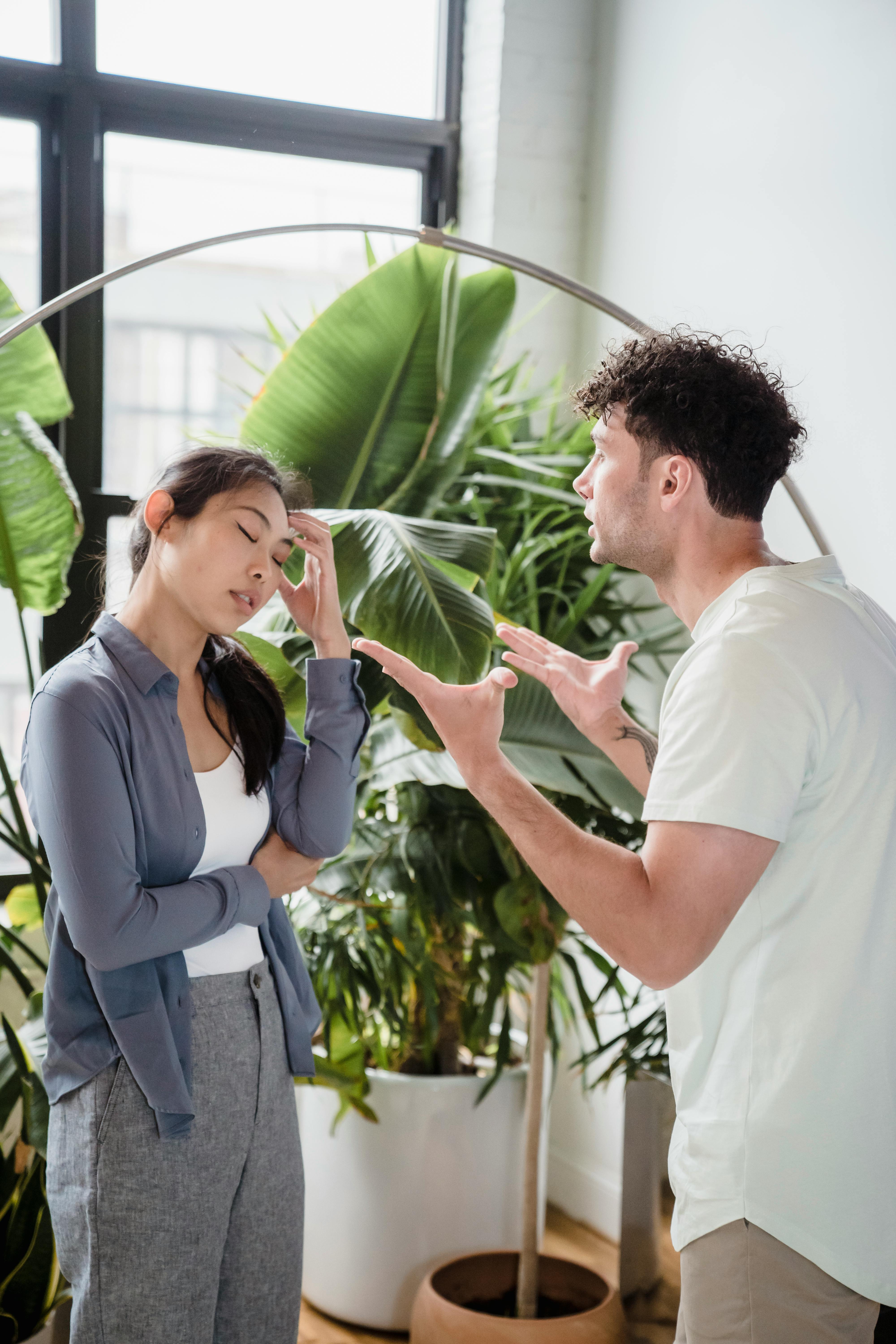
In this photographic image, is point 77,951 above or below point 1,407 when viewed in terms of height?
below

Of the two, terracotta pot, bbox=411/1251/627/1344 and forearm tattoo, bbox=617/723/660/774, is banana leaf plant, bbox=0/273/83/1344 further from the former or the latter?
forearm tattoo, bbox=617/723/660/774

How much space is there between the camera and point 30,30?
8.89ft

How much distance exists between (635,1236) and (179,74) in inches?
110

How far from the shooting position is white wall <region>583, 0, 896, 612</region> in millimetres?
2092

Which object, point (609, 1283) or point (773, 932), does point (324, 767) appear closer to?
point (773, 932)

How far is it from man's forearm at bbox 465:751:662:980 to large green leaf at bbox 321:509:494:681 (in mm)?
427

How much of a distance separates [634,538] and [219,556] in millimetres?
531

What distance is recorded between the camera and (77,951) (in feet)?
4.64

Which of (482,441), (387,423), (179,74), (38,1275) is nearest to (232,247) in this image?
(179,74)

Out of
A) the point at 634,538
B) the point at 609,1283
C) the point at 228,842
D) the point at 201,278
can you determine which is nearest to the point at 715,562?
the point at 634,538

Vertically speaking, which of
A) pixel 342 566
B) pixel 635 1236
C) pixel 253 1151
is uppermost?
pixel 342 566

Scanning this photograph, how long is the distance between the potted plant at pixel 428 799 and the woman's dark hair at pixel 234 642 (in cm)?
15

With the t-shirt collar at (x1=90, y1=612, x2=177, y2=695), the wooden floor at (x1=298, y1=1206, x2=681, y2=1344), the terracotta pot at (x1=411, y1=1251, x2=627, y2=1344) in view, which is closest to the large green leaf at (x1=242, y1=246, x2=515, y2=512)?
the t-shirt collar at (x1=90, y1=612, x2=177, y2=695)

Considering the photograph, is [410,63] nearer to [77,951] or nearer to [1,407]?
[1,407]
